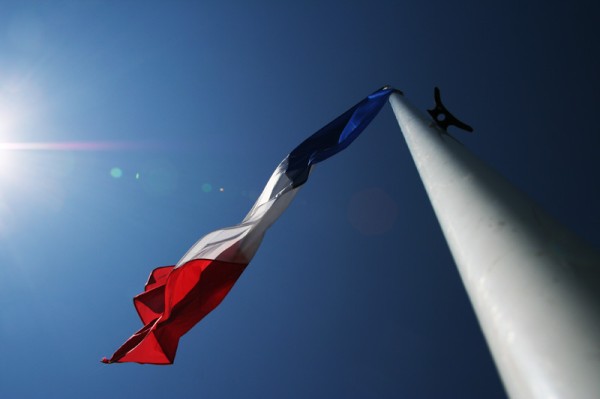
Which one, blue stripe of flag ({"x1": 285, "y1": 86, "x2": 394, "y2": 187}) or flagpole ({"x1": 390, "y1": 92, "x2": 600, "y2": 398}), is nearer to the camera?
flagpole ({"x1": 390, "y1": 92, "x2": 600, "y2": 398})

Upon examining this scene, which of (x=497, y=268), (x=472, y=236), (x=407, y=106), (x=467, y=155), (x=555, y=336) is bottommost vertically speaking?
(x=555, y=336)

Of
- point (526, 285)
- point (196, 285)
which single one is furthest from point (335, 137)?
point (526, 285)

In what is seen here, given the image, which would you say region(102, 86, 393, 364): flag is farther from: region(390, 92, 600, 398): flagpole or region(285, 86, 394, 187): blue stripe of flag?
region(390, 92, 600, 398): flagpole

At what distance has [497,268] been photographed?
4.66ft

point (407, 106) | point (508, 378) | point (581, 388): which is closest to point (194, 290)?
point (407, 106)

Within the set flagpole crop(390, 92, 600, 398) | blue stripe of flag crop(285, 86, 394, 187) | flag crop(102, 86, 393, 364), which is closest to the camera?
flagpole crop(390, 92, 600, 398)

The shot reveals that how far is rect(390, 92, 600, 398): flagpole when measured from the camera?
978mm

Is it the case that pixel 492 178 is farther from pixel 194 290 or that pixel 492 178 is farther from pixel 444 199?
pixel 194 290

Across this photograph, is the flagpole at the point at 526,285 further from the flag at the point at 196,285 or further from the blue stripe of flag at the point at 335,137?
the blue stripe of flag at the point at 335,137

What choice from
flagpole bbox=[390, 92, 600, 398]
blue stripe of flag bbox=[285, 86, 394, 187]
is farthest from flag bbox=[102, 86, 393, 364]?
flagpole bbox=[390, 92, 600, 398]

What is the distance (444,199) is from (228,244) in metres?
3.24

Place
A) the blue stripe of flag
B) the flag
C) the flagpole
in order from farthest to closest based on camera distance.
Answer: the blue stripe of flag < the flag < the flagpole

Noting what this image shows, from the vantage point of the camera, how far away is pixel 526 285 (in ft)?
4.13

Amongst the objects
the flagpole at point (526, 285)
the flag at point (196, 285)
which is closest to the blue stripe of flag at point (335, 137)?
the flag at point (196, 285)
